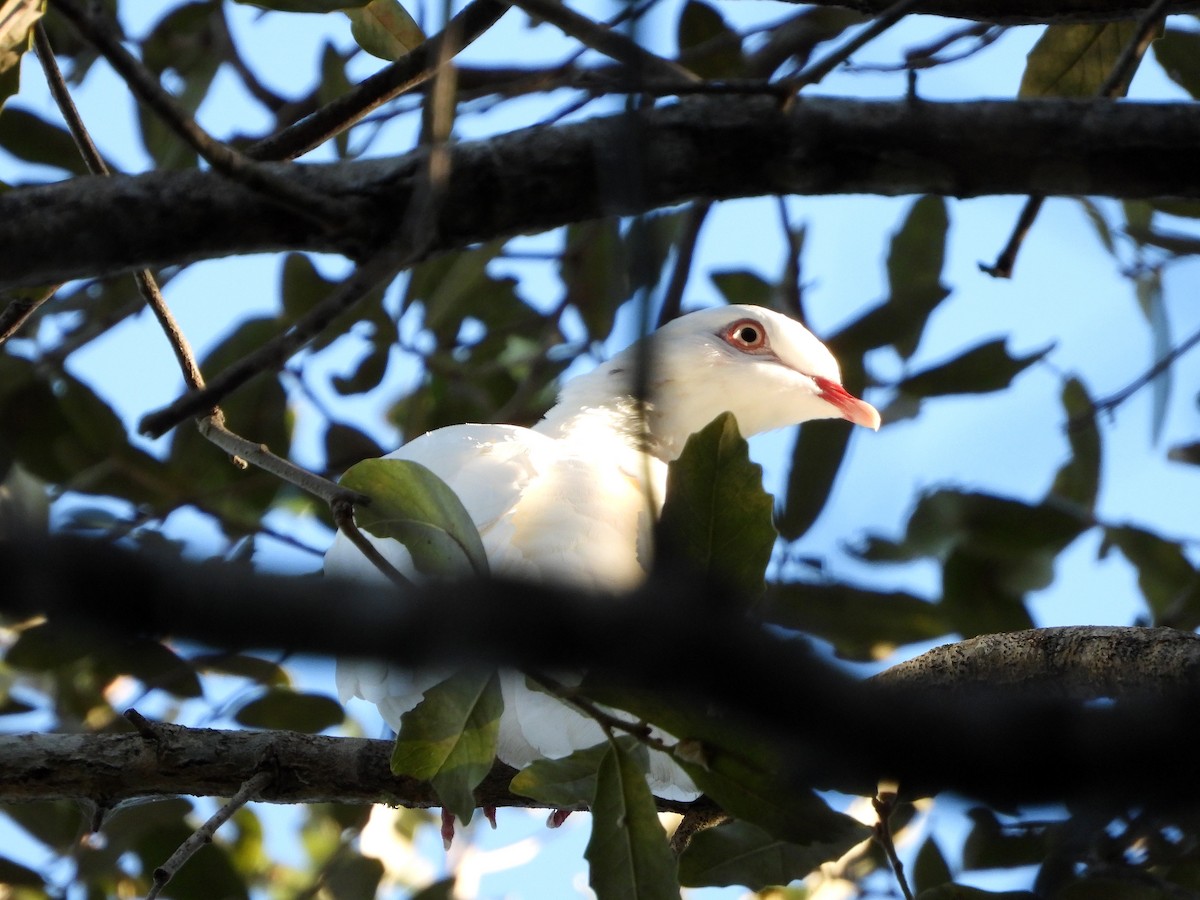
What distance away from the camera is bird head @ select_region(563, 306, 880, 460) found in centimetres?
446

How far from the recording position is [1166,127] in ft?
5.70

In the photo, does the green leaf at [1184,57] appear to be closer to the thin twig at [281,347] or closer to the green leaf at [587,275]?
the green leaf at [587,275]

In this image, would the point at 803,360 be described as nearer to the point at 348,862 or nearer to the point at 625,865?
the point at 348,862

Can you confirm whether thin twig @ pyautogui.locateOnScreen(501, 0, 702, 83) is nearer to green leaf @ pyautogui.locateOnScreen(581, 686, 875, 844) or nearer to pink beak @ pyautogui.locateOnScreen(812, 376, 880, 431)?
green leaf @ pyautogui.locateOnScreen(581, 686, 875, 844)

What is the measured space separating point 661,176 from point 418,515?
0.59 metres

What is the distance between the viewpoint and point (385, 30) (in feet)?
8.79

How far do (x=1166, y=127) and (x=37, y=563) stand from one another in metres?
1.55

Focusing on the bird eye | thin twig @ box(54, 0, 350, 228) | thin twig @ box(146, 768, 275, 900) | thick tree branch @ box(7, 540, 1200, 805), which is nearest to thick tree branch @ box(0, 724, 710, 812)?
thin twig @ box(146, 768, 275, 900)

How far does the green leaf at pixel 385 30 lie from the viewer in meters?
2.66

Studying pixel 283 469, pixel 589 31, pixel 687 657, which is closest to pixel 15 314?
pixel 283 469

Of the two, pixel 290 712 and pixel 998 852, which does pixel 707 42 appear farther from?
pixel 998 852

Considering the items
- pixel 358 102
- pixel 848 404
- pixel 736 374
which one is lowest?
pixel 358 102

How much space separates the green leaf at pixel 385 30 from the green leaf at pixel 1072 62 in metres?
1.44

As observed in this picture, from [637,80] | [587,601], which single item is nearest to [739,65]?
[637,80]
